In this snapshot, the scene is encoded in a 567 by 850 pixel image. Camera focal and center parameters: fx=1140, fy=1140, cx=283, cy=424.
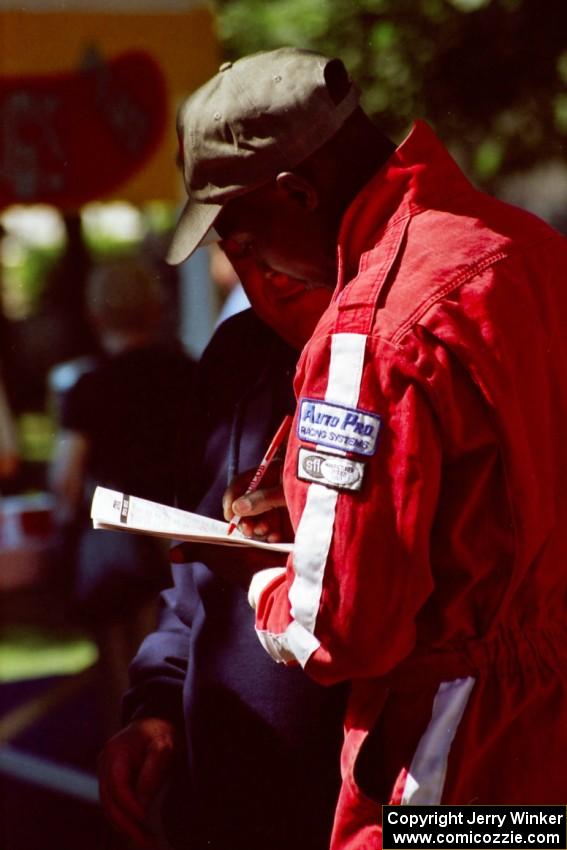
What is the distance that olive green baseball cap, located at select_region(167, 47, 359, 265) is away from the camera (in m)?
1.57

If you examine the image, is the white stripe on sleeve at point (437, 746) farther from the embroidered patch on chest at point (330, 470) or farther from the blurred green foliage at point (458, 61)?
the blurred green foliage at point (458, 61)

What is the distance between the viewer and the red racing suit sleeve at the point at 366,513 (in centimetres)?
135

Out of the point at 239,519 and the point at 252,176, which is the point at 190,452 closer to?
the point at 239,519

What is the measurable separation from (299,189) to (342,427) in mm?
387

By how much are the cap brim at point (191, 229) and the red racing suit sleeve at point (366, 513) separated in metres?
0.36

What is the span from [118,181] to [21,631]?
15.0ft

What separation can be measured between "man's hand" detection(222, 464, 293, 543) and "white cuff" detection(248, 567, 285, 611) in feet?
0.34

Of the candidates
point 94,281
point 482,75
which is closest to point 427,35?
point 482,75

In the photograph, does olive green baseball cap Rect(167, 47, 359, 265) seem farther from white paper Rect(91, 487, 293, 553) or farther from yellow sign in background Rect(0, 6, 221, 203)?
yellow sign in background Rect(0, 6, 221, 203)

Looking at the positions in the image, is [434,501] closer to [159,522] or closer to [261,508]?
[261,508]

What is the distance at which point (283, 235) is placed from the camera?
5.28 ft

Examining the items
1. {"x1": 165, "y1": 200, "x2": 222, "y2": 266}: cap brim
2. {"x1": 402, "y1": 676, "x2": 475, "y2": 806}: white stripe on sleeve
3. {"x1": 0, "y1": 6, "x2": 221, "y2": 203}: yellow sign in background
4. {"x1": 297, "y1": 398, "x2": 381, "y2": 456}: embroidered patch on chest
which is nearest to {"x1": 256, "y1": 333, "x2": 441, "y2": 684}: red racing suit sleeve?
{"x1": 297, "y1": 398, "x2": 381, "y2": 456}: embroidered patch on chest

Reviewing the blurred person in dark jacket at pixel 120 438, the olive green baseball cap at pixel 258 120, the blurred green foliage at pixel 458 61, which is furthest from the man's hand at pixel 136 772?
the blurred green foliage at pixel 458 61

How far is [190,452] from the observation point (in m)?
1.96
